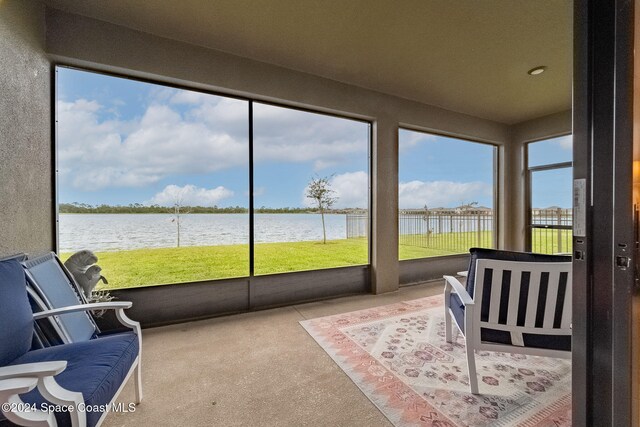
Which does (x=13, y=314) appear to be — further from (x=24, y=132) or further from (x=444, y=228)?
(x=444, y=228)

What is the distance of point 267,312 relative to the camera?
3.09 meters

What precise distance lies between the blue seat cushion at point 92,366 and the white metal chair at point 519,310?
1961mm

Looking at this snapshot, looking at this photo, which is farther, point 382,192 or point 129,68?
point 382,192

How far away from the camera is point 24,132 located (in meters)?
1.96

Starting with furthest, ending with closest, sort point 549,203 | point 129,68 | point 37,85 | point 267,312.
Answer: point 549,203 < point 267,312 < point 129,68 < point 37,85

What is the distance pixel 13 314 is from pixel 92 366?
0.44 meters

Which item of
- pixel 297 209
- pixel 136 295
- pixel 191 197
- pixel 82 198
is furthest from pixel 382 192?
pixel 82 198

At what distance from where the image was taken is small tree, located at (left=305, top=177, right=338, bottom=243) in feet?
12.7

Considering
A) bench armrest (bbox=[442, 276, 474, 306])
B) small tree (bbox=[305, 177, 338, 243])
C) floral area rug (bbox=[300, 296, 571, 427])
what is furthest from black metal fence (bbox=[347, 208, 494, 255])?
bench armrest (bbox=[442, 276, 474, 306])

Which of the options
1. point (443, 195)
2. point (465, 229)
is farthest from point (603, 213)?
point (465, 229)

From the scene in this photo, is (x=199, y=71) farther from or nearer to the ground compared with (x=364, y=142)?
farther from the ground

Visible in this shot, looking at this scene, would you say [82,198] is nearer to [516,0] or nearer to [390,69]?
[390,69]

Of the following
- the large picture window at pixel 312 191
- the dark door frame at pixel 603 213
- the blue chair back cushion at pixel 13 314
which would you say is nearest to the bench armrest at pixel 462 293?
the dark door frame at pixel 603 213

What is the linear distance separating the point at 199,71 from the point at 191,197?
1386mm
